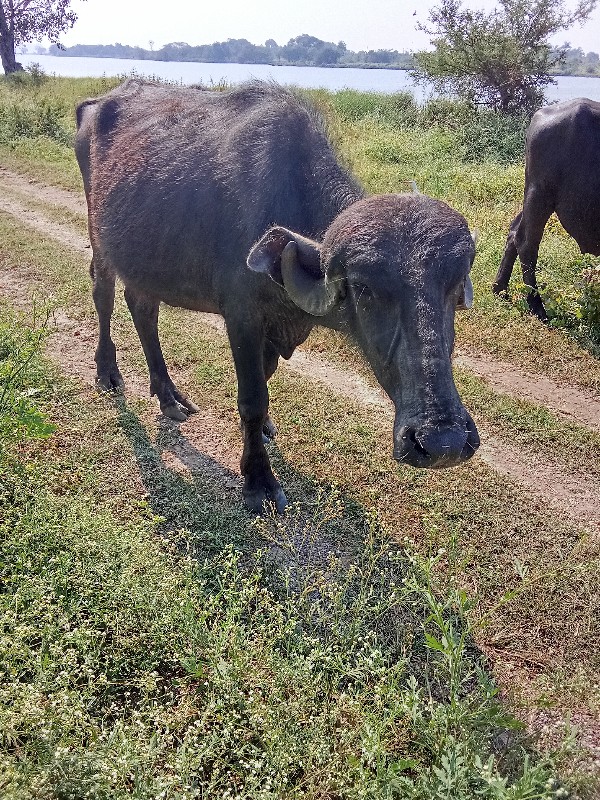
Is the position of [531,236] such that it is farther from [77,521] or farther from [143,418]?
[77,521]

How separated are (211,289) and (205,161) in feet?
2.34

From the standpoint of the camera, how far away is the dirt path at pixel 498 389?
3837mm

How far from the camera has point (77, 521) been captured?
2996 mm

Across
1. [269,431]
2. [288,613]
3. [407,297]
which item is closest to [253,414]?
[269,431]

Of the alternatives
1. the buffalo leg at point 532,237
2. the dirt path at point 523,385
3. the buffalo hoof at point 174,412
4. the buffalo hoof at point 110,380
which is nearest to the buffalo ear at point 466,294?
the dirt path at point 523,385

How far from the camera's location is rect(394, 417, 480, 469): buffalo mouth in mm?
2148

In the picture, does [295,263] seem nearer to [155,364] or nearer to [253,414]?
[253,414]

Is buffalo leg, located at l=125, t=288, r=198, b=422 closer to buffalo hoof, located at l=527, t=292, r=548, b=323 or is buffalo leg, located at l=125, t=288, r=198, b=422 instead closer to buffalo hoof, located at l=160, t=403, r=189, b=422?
buffalo hoof, located at l=160, t=403, r=189, b=422

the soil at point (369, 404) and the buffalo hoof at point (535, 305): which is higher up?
the buffalo hoof at point (535, 305)

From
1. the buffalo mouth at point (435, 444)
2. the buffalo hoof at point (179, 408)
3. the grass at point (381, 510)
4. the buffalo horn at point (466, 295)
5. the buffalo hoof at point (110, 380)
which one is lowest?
the grass at point (381, 510)

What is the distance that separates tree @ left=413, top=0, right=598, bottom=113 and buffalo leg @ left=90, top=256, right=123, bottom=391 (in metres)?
13.2

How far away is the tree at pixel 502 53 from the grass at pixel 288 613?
41.5ft

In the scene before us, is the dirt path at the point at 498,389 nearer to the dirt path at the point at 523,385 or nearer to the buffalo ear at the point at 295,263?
the dirt path at the point at 523,385

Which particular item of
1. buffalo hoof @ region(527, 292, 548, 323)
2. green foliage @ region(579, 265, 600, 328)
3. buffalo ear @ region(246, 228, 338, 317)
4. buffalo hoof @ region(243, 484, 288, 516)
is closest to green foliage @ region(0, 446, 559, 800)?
buffalo hoof @ region(243, 484, 288, 516)
